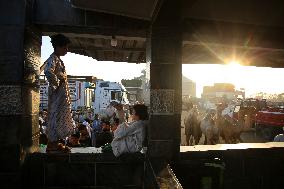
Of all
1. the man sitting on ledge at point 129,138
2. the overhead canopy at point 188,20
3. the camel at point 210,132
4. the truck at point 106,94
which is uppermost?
the overhead canopy at point 188,20

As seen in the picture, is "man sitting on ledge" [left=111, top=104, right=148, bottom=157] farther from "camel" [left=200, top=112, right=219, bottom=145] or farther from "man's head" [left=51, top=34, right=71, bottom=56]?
"camel" [left=200, top=112, right=219, bottom=145]

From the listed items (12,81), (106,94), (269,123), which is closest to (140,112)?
(12,81)

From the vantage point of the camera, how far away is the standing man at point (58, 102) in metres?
4.72

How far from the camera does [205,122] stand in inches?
502

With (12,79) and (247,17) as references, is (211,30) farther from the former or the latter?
(12,79)

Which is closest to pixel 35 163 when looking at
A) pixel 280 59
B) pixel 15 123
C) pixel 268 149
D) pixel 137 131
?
pixel 15 123

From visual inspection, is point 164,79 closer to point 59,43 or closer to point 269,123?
point 59,43

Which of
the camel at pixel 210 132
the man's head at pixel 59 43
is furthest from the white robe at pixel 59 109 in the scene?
the camel at pixel 210 132

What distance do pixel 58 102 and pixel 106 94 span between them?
17654 millimetres

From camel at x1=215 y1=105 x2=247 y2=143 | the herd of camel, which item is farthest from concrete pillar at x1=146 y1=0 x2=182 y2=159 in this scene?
camel at x1=215 y1=105 x2=247 y2=143

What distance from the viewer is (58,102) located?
16.1ft

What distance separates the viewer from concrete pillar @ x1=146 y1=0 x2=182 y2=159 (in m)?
5.07

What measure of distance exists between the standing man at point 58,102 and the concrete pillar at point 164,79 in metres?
1.41

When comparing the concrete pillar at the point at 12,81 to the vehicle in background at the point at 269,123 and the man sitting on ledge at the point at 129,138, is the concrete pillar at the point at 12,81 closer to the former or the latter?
the man sitting on ledge at the point at 129,138
